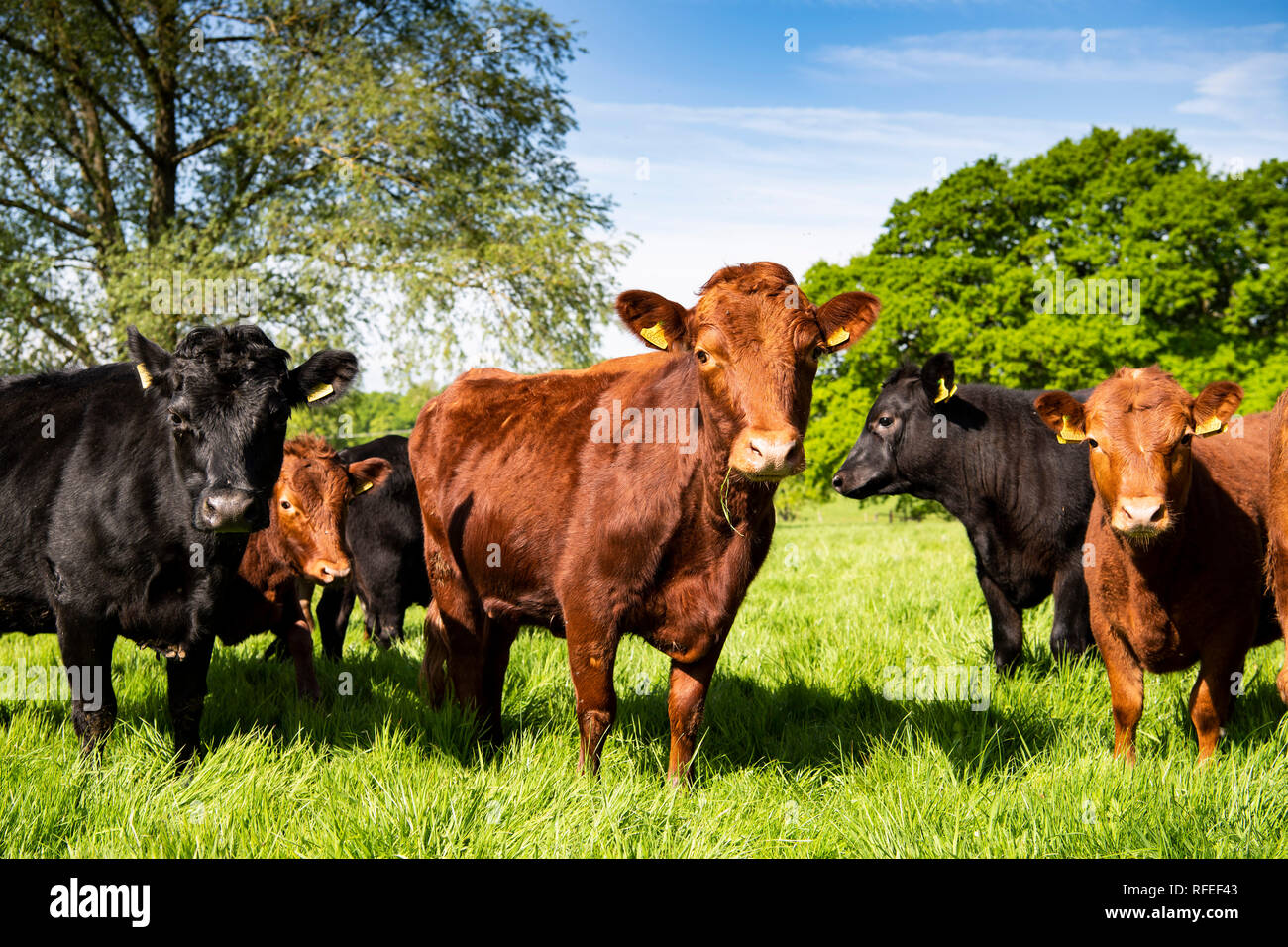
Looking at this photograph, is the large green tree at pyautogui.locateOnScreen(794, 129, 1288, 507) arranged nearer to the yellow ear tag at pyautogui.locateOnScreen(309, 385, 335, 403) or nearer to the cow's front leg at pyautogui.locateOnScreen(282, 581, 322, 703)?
the cow's front leg at pyautogui.locateOnScreen(282, 581, 322, 703)

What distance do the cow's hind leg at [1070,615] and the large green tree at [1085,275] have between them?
67.5 ft

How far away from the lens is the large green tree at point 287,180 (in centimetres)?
1625

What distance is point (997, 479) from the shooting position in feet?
22.3

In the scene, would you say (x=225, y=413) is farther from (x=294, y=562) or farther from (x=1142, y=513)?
(x=1142, y=513)

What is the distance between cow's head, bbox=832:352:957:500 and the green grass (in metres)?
1.52

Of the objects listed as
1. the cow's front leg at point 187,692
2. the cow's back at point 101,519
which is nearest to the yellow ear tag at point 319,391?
the cow's back at point 101,519

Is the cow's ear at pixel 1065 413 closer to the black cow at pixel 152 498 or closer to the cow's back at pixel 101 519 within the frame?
the black cow at pixel 152 498

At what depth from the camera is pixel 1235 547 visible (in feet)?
14.5

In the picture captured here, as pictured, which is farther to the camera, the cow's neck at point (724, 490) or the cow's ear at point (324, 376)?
the cow's ear at point (324, 376)

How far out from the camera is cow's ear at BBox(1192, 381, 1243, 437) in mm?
4195

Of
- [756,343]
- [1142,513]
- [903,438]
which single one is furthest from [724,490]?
[903,438]

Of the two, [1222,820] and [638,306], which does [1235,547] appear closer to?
[1222,820]
